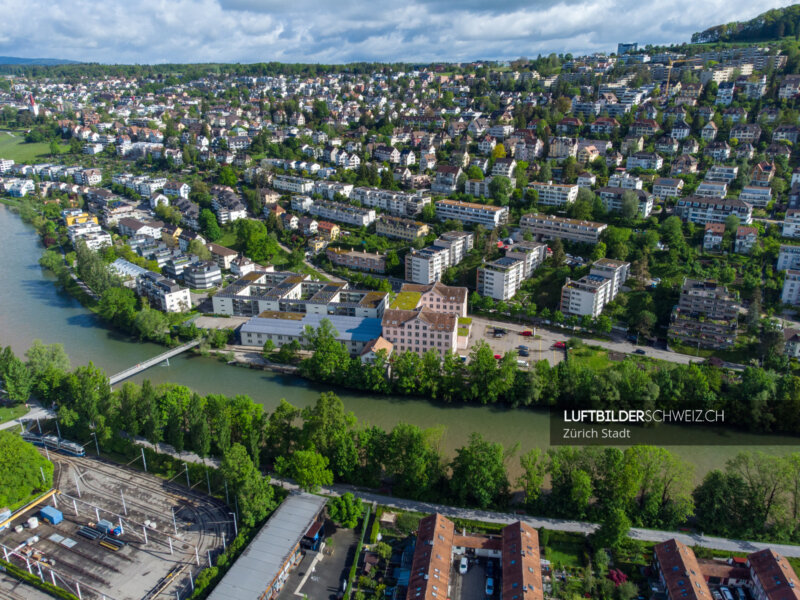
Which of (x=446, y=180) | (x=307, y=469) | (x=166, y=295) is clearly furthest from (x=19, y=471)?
(x=446, y=180)

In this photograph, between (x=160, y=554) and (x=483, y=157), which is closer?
(x=160, y=554)

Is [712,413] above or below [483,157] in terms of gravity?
below

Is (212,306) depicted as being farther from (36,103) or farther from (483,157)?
(36,103)

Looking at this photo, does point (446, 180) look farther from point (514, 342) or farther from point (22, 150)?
point (22, 150)

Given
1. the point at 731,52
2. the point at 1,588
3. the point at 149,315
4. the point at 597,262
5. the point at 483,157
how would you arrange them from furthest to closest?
the point at 731,52, the point at 483,157, the point at 597,262, the point at 149,315, the point at 1,588

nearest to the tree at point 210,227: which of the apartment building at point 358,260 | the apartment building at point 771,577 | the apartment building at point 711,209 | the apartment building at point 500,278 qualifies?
the apartment building at point 358,260

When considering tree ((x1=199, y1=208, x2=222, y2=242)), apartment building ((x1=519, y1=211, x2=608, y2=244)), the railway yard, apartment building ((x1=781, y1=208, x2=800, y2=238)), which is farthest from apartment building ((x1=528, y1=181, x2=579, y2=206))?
the railway yard

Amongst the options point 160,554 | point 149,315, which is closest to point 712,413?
point 160,554

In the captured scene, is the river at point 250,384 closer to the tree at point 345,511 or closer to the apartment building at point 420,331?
the apartment building at point 420,331
